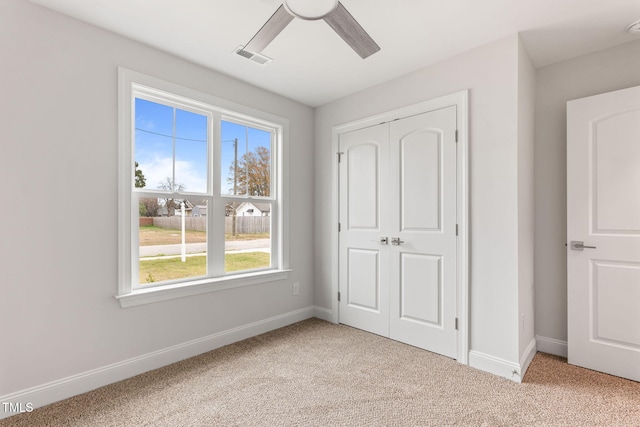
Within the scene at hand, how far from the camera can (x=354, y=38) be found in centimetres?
183

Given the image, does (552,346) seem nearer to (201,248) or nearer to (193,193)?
(201,248)

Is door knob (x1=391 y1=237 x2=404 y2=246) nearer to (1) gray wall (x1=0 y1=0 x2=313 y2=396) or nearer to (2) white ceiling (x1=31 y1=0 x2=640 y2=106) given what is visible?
(2) white ceiling (x1=31 y1=0 x2=640 y2=106)

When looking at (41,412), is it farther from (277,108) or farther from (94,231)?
(277,108)

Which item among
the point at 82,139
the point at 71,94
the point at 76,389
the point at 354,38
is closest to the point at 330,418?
the point at 76,389

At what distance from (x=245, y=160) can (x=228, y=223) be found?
686mm

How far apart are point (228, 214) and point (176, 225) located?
1.68ft

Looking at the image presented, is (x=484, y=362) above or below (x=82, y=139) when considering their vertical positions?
below

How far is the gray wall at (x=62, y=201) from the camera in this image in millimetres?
1892

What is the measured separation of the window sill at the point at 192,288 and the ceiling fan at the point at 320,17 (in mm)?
1934

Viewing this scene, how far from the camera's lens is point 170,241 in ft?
8.84

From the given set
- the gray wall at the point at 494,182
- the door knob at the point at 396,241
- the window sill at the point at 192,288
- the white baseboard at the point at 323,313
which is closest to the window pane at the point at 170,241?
the window sill at the point at 192,288

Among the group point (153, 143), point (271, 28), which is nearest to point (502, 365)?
point (271, 28)

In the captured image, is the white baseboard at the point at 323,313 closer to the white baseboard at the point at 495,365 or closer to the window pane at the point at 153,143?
the white baseboard at the point at 495,365

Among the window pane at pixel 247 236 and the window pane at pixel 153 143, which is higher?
the window pane at pixel 153 143
